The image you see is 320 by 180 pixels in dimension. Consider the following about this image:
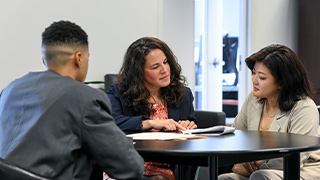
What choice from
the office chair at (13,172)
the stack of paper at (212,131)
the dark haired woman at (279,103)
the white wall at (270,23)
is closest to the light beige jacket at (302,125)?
the dark haired woman at (279,103)

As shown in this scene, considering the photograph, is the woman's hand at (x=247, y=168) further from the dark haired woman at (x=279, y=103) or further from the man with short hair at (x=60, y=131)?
the man with short hair at (x=60, y=131)

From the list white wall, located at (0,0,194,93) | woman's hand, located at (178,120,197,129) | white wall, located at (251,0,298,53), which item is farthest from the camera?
white wall, located at (251,0,298,53)

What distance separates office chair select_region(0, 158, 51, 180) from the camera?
3.90 feet

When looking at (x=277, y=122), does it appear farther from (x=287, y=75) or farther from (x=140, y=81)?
(x=140, y=81)

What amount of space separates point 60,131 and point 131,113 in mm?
1165

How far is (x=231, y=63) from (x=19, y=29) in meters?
3.47

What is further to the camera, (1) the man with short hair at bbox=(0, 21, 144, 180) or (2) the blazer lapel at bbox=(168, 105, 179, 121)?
(2) the blazer lapel at bbox=(168, 105, 179, 121)

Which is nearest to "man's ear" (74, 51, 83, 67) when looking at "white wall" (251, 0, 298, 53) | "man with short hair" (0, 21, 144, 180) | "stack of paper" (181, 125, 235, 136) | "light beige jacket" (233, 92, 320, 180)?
"man with short hair" (0, 21, 144, 180)

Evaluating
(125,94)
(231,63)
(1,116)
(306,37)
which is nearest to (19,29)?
(125,94)

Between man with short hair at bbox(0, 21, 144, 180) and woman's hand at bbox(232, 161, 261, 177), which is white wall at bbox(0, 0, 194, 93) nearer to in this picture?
woman's hand at bbox(232, 161, 261, 177)

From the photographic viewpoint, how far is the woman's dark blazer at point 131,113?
2.31 meters

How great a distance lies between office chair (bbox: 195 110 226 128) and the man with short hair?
1769mm

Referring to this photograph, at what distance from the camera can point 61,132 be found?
1354 millimetres

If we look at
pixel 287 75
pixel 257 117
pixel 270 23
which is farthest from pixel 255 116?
pixel 270 23
